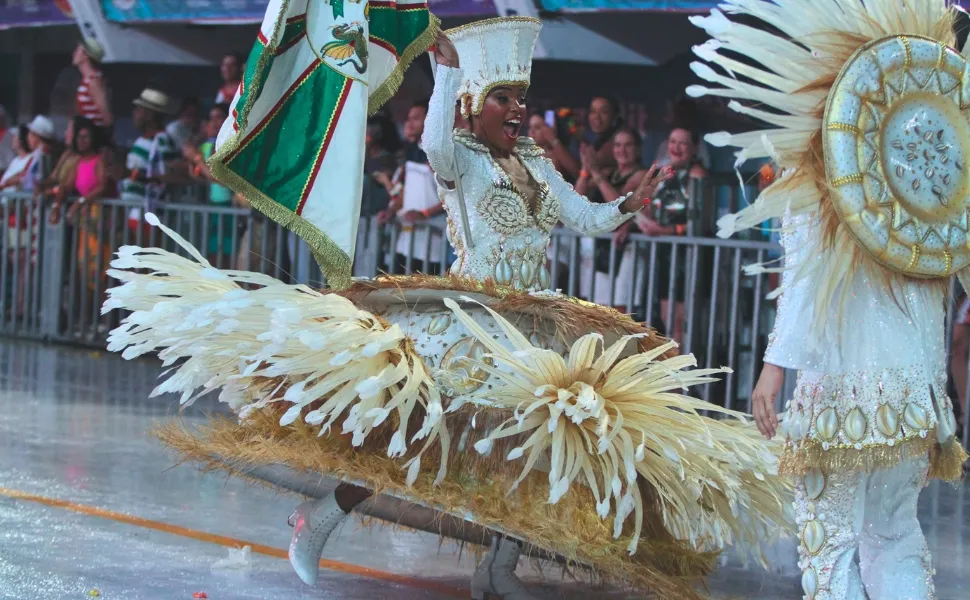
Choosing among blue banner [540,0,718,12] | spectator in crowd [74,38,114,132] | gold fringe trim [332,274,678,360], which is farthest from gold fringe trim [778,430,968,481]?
spectator in crowd [74,38,114,132]

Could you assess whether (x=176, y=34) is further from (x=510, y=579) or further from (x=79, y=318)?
(x=510, y=579)

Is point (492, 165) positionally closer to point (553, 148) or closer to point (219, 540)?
point (219, 540)

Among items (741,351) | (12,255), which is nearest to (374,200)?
(741,351)

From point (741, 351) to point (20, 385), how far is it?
Result: 466cm

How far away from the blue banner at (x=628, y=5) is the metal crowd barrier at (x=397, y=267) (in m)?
1.42

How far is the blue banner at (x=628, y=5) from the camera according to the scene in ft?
27.8

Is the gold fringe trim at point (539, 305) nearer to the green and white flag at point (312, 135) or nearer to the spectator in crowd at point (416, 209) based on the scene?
the green and white flag at point (312, 135)

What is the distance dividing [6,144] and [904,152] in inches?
447

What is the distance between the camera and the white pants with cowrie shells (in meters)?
3.71

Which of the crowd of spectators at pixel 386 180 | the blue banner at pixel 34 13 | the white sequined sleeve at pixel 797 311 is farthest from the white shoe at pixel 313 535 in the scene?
the blue banner at pixel 34 13

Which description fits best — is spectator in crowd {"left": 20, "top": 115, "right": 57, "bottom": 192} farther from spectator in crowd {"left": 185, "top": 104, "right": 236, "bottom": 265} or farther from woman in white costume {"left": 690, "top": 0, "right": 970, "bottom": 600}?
woman in white costume {"left": 690, "top": 0, "right": 970, "bottom": 600}

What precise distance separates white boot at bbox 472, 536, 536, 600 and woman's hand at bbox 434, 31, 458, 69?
5.21 ft

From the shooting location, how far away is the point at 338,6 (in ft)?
15.1

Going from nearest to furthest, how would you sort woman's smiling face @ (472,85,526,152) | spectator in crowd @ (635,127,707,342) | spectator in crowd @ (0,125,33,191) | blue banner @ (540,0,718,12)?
woman's smiling face @ (472,85,526,152) < spectator in crowd @ (635,127,707,342) < blue banner @ (540,0,718,12) < spectator in crowd @ (0,125,33,191)
